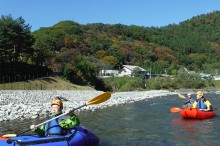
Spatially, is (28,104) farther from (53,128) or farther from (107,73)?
(107,73)

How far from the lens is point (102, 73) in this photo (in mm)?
75312

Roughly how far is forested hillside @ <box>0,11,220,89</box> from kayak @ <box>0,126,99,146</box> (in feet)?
104

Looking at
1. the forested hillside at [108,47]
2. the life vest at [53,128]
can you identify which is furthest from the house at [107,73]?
the life vest at [53,128]

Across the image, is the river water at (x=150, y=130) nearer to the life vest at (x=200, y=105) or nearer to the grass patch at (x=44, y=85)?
the life vest at (x=200, y=105)

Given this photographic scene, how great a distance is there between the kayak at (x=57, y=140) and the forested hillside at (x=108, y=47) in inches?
1250

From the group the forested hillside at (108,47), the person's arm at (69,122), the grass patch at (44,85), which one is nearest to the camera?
the person's arm at (69,122)

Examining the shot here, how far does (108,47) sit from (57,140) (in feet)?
307

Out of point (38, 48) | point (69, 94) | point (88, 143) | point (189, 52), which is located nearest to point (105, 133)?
point (88, 143)

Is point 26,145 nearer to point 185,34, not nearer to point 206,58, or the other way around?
point 206,58

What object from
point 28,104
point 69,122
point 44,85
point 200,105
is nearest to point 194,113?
point 200,105

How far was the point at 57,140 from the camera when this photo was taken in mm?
9703

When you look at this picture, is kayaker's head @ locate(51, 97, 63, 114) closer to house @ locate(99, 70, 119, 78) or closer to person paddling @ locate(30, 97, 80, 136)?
person paddling @ locate(30, 97, 80, 136)

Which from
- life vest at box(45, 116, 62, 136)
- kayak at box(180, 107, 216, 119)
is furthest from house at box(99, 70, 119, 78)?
life vest at box(45, 116, 62, 136)

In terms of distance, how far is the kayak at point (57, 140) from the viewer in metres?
9.21
